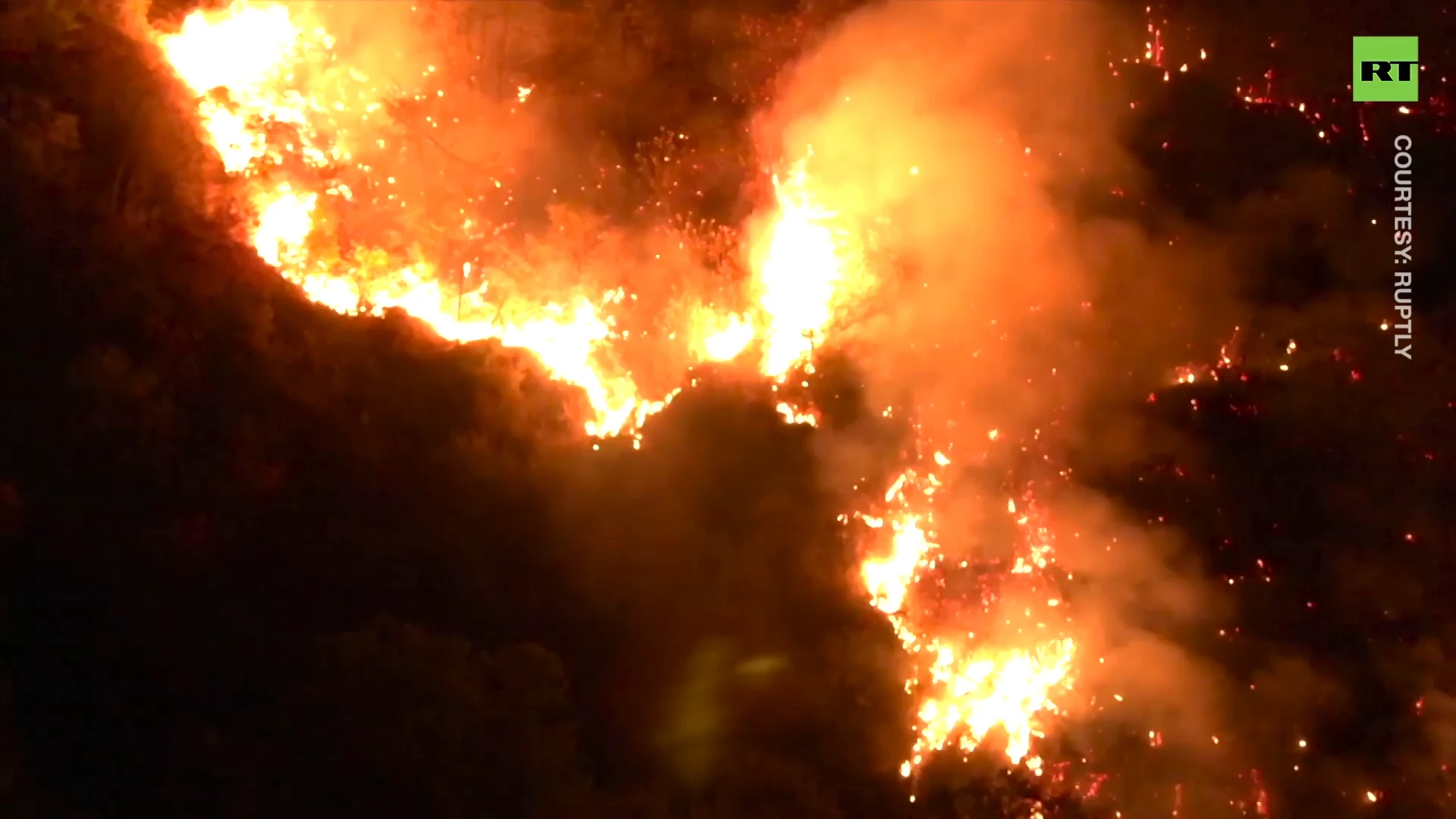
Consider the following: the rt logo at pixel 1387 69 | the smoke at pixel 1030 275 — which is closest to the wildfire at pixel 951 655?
the smoke at pixel 1030 275

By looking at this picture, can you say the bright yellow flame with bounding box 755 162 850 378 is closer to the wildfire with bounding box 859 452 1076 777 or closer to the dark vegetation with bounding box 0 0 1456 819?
the dark vegetation with bounding box 0 0 1456 819

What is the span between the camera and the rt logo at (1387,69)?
7500 millimetres

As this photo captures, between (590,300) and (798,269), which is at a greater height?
(798,269)

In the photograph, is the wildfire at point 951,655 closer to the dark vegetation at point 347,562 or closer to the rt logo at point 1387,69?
the dark vegetation at point 347,562

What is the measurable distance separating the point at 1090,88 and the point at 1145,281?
122cm

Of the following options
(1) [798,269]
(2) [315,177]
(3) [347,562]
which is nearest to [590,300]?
(1) [798,269]

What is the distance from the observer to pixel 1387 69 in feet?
24.6

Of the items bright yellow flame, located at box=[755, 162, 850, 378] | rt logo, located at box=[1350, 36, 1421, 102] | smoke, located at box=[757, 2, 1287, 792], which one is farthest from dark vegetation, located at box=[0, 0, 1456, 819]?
rt logo, located at box=[1350, 36, 1421, 102]

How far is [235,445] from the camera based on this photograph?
564 cm

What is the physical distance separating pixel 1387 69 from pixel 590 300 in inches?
192

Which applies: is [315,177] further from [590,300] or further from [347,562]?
[347,562]

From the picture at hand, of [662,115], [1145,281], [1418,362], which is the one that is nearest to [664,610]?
[662,115]

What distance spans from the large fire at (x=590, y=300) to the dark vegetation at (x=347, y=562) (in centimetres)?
30

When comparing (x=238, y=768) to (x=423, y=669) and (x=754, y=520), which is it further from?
(x=754, y=520)
